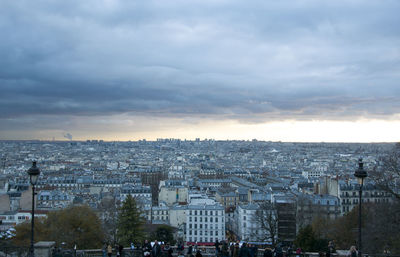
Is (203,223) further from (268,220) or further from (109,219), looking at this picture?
(268,220)

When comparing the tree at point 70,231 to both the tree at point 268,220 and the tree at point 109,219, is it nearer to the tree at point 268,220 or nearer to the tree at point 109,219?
the tree at point 109,219

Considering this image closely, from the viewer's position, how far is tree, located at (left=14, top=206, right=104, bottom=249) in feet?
91.9

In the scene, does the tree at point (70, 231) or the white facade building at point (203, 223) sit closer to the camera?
the tree at point (70, 231)

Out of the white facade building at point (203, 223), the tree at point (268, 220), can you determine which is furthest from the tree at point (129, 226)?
the white facade building at point (203, 223)

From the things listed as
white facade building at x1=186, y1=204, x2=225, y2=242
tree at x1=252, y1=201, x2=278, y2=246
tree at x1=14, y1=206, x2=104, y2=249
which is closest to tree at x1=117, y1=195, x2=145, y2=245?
tree at x1=14, y1=206, x2=104, y2=249

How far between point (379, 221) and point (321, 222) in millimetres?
16435

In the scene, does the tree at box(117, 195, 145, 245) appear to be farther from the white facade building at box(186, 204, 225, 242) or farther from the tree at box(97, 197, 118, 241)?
the white facade building at box(186, 204, 225, 242)

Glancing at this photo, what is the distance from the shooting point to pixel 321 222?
38.2 meters

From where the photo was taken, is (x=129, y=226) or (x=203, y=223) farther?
(x=203, y=223)

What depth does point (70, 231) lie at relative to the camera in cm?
2933

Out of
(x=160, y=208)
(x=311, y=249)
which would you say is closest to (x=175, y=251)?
(x=311, y=249)

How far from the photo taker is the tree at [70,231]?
28025 mm

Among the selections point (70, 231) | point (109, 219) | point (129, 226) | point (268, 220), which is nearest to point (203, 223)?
point (109, 219)

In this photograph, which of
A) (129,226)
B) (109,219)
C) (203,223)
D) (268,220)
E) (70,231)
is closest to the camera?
(70,231)
